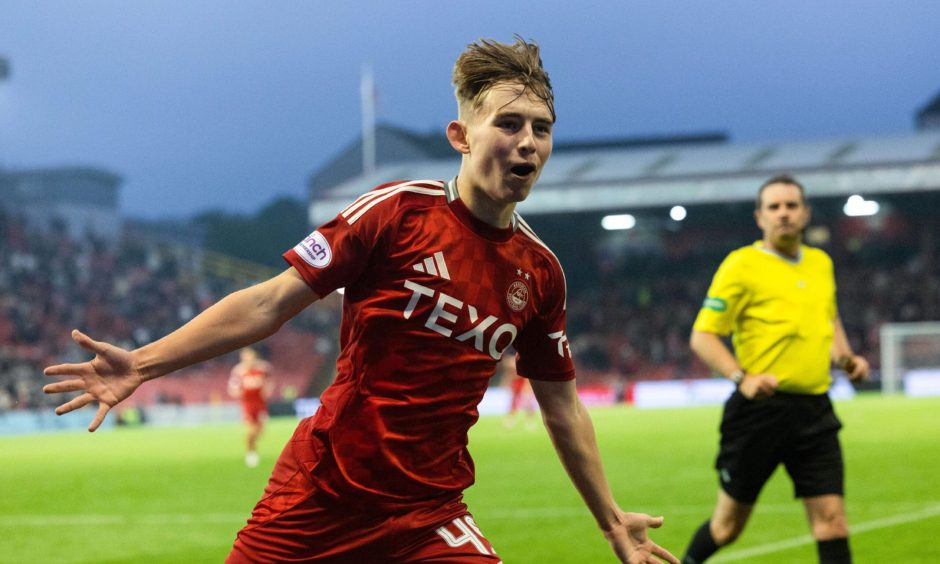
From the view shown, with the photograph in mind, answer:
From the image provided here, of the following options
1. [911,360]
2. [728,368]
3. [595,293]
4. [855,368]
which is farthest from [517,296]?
[595,293]

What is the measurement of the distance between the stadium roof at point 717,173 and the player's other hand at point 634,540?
41.9 meters

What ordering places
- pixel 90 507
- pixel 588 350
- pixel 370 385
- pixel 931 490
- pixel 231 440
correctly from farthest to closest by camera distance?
pixel 588 350 → pixel 231 440 → pixel 90 507 → pixel 931 490 → pixel 370 385

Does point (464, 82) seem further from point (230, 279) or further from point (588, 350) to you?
point (230, 279)

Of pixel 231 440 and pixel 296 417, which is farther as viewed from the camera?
pixel 296 417

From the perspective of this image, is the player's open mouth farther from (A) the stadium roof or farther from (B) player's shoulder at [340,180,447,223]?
(A) the stadium roof

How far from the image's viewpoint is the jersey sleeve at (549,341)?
411cm

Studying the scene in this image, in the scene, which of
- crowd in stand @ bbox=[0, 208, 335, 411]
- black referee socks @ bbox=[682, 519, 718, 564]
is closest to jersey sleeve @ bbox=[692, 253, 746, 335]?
black referee socks @ bbox=[682, 519, 718, 564]

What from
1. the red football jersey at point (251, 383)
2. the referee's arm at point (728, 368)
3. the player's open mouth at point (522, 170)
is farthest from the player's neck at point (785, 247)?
the red football jersey at point (251, 383)

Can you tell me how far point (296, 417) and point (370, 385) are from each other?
42.0 metres

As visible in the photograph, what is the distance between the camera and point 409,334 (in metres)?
3.83

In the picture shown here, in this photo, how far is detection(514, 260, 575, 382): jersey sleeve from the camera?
4.11 meters

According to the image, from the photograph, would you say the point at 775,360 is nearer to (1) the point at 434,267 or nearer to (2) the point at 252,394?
(1) the point at 434,267

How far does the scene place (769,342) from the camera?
7.25 meters

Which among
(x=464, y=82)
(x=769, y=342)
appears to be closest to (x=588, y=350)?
(x=769, y=342)
